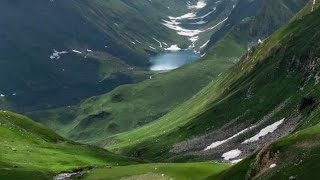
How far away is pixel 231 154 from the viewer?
130 metres

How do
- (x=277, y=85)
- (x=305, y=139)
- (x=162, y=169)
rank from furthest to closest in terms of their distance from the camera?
(x=277, y=85) < (x=162, y=169) < (x=305, y=139)

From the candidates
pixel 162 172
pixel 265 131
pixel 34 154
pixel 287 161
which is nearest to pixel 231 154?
pixel 265 131

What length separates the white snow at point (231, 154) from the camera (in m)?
Answer: 127

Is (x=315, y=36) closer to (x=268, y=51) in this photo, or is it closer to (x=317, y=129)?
(x=268, y=51)

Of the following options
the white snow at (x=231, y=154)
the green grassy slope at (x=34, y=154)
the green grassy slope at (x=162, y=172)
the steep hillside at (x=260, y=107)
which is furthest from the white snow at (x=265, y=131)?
the green grassy slope at (x=162, y=172)

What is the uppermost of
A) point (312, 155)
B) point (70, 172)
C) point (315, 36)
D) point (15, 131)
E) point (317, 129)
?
point (315, 36)

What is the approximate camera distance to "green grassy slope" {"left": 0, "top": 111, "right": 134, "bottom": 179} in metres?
78.9

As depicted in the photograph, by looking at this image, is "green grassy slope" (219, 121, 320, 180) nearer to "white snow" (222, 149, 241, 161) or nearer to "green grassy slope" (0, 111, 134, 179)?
"green grassy slope" (0, 111, 134, 179)

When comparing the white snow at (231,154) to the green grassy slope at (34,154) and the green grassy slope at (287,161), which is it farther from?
the green grassy slope at (287,161)

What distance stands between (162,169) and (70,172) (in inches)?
701

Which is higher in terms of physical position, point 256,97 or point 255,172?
point 256,97

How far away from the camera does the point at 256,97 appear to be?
165m

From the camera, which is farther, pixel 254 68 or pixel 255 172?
pixel 254 68

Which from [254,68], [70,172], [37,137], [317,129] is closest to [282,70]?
[254,68]
